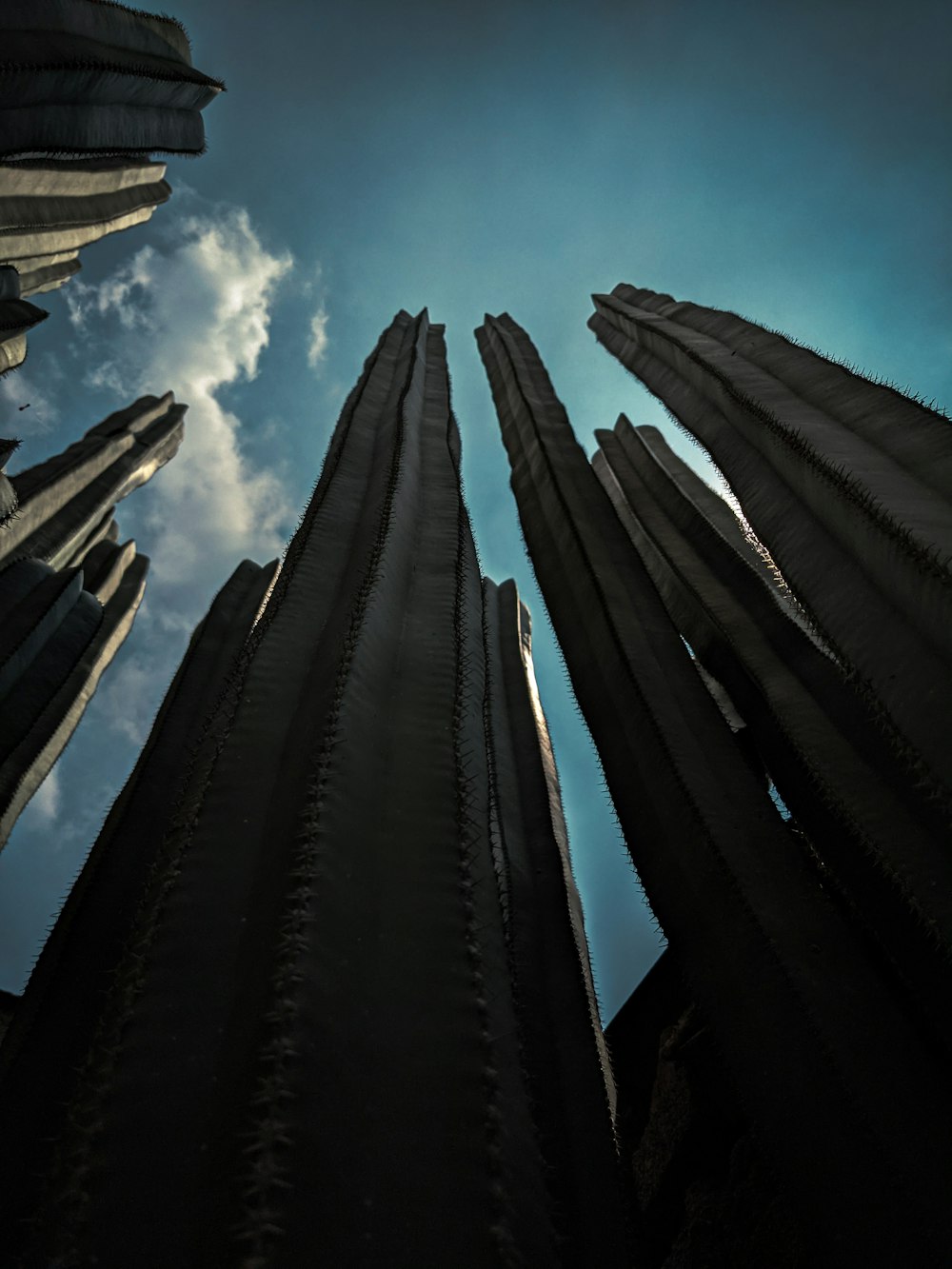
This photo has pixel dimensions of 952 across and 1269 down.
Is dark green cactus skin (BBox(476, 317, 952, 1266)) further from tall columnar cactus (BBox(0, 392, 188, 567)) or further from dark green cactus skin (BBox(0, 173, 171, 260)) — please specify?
dark green cactus skin (BBox(0, 173, 171, 260))

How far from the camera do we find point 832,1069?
1502mm

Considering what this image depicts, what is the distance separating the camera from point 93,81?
244 centimetres

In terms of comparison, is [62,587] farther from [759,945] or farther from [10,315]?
[759,945]

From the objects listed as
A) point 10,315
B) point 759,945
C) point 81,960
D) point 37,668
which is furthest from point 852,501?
point 37,668

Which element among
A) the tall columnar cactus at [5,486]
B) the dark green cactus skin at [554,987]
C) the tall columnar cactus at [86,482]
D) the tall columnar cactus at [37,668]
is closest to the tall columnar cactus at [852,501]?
the dark green cactus skin at [554,987]

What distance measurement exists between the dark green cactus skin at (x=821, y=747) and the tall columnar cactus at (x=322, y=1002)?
0.83 metres

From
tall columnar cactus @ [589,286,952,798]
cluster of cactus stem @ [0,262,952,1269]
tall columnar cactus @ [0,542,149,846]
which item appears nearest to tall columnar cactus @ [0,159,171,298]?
tall columnar cactus @ [0,542,149,846]

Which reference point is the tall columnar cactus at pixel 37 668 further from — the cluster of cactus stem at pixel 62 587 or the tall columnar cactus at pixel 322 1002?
the tall columnar cactus at pixel 322 1002

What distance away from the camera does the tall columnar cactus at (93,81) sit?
2135 mm

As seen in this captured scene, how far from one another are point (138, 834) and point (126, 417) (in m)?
4.73

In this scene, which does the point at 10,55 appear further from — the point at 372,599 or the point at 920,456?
the point at 920,456

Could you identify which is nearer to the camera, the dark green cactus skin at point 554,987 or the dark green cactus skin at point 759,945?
the dark green cactus skin at point 759,945

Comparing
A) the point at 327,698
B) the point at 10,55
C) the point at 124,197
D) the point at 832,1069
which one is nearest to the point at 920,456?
the point at 832,1069

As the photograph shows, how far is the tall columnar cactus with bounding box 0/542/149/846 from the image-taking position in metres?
3.14
